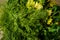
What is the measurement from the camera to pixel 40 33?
0.94 meters

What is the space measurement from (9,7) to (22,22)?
0.47 ft

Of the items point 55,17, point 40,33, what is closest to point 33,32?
point 40,33

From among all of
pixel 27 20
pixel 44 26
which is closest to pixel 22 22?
pixel 27 20

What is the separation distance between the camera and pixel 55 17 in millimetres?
943

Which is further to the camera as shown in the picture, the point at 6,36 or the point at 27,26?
the point at 6,36

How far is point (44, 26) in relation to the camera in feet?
3.08

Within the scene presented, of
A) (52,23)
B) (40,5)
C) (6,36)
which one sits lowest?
(6,36)

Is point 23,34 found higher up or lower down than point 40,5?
lower down

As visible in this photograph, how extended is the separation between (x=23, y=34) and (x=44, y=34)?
0.42 feet

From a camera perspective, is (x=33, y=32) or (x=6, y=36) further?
(x=6, y=36)

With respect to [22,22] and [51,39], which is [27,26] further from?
[51,39]

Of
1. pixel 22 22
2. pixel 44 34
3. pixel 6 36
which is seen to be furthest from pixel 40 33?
pixel 6 36

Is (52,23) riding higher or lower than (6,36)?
higher

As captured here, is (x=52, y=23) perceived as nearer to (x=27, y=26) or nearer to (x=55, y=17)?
(x=55, y=17)
